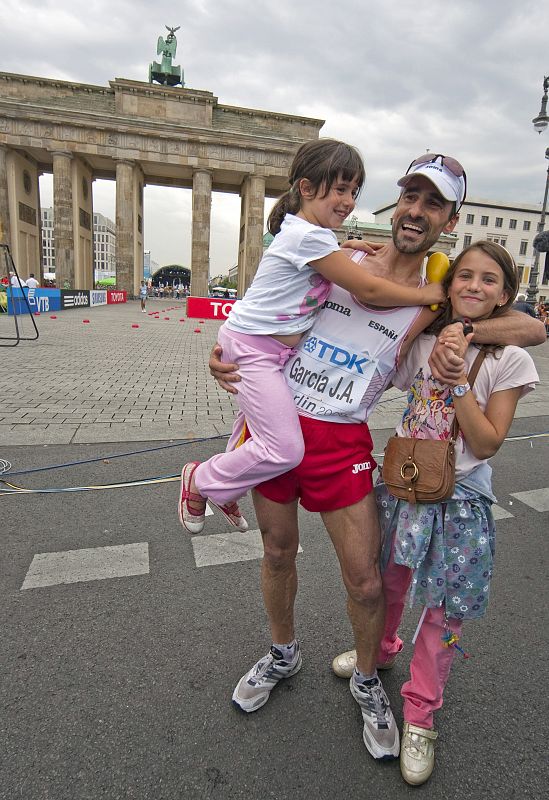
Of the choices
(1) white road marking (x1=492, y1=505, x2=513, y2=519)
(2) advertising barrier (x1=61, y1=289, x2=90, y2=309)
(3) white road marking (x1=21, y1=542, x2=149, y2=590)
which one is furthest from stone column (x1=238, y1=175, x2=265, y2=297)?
(3) white road marking (x1=21, y1=542, x2=149, y2=590)

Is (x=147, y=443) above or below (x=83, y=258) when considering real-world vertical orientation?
below

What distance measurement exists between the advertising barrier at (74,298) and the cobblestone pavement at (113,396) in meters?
14.5

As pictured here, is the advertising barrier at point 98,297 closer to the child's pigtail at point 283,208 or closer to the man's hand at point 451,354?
the child's pigtail at point 283,208

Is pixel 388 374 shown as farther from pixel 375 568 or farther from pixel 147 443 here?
pixel 147 443

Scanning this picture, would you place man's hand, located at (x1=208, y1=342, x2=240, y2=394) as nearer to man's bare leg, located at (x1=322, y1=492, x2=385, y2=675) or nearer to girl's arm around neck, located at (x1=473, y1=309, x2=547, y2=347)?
man's bare leg, located at (x1=322, y1=492, x2=385, y2=675)

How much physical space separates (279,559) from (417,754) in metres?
0.83

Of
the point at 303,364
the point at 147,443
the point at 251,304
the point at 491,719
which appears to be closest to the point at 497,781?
the point at 491,719

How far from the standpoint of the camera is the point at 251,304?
181cm

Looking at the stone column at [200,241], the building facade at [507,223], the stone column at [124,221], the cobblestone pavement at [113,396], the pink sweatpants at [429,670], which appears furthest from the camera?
the building facade at [507,223]

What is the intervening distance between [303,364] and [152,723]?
149 cm

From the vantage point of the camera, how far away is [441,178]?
5.42 feet

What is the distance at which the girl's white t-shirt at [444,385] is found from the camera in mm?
1633

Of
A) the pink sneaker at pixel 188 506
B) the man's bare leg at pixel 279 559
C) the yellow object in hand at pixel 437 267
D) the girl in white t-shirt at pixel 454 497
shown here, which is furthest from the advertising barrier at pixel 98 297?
the girl in white t-shirt at pixel 454 497

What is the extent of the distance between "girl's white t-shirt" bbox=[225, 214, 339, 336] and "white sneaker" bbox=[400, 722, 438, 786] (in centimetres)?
153
